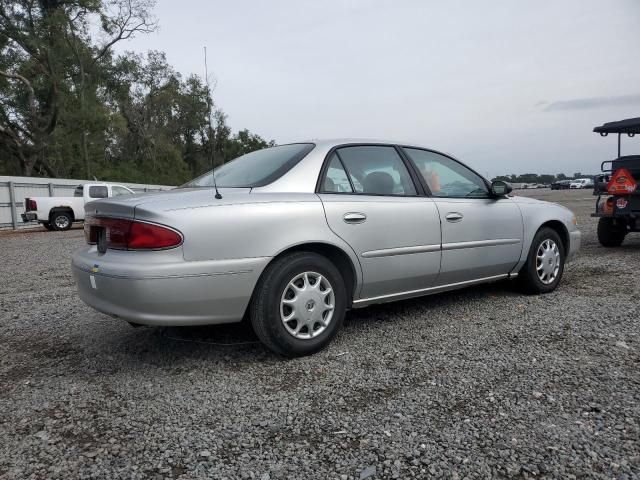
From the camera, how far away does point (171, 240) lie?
275cm

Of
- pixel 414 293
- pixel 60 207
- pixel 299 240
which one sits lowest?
pixel 414 293

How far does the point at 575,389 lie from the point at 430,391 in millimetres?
784

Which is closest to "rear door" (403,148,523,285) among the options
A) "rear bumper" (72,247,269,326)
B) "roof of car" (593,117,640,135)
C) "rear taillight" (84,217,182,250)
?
"rear bumper" (72,247,269,326)

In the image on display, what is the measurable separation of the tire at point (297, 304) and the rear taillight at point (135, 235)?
0.63 m

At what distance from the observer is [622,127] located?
27.5ft

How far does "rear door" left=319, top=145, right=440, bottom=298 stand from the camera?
3.40m

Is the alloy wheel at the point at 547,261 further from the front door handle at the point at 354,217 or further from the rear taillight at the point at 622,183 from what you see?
the rear taillight at the point at 622,183

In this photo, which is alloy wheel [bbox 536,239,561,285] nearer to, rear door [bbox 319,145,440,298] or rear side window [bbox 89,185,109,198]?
rear door [bbox 319,145,440,298]

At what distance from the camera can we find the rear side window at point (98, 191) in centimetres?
1750

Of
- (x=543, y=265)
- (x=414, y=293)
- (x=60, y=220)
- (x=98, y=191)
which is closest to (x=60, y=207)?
(x=60, y=220)

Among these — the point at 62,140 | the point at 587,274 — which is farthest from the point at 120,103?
the point at 587,274

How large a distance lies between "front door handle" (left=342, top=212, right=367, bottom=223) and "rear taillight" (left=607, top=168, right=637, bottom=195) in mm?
5820

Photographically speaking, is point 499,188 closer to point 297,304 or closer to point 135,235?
point 297,304

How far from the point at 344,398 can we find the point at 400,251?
1.35m
